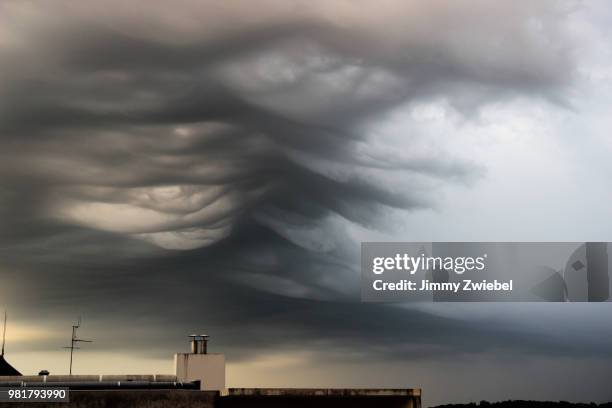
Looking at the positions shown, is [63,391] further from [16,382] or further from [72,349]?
[72,349]

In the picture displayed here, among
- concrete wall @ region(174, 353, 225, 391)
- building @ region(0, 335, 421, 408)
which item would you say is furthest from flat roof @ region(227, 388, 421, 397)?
concrete wall @ region(174, 353, 225, 391)

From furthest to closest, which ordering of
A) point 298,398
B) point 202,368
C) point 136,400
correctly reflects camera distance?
point 202,368 < point 298,398 < point 136,400

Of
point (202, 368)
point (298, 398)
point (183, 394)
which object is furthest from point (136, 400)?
point (202, 368)

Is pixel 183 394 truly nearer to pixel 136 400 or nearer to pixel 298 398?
pixel 136 400

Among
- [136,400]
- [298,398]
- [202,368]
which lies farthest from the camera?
[202,368]

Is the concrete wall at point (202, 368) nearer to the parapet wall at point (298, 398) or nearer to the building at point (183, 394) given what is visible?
the building at point (183, 394)

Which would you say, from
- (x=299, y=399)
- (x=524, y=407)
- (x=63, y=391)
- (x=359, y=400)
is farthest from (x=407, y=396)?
(x=524, y=407)

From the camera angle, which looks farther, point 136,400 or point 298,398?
point 298,398

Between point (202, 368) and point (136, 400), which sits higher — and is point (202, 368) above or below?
above

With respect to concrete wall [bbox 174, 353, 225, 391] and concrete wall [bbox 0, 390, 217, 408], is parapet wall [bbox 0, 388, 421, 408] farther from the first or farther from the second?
concrete wall [bbox 174, 353, 225, 391]
